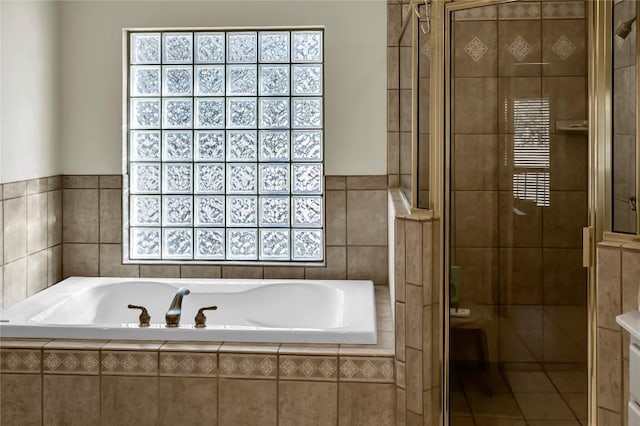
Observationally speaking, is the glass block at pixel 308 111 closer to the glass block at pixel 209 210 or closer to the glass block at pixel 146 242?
the glass block at pixel 209 210

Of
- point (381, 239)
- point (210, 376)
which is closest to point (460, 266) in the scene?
point (210, 376)

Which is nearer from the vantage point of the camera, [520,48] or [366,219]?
[520,48]

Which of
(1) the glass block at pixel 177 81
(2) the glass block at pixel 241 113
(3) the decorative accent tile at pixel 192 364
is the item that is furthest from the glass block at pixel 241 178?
(3) the decorative accent tile at pixel 192 364

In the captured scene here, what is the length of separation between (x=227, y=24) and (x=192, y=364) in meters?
2.04

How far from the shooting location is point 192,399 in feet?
8.87

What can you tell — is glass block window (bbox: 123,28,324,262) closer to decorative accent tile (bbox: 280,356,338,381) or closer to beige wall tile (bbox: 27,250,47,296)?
beige wall tile (bbox: 27,250,47,296)

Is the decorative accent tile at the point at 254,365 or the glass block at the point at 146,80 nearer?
the decorative accent tile at the point at 254,365

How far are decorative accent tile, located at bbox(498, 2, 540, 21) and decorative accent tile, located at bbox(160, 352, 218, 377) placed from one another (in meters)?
1.69

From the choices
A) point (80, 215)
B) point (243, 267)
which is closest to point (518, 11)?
point (243, 267)

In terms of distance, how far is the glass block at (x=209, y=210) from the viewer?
3.95 m

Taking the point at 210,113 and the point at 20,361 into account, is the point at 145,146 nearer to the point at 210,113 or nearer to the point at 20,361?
the point at 210,113

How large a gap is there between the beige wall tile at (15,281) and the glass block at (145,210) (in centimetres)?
71

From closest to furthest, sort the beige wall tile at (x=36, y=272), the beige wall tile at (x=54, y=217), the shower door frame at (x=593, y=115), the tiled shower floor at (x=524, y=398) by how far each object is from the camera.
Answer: the shower door frame at (x=593, y=115) < the tiled shower floor at (x=524, y=398) < the beige wall tile at (x=36, y=272) < the beige wall tile at (x=54, y=217)

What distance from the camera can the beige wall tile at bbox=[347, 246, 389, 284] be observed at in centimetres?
384
